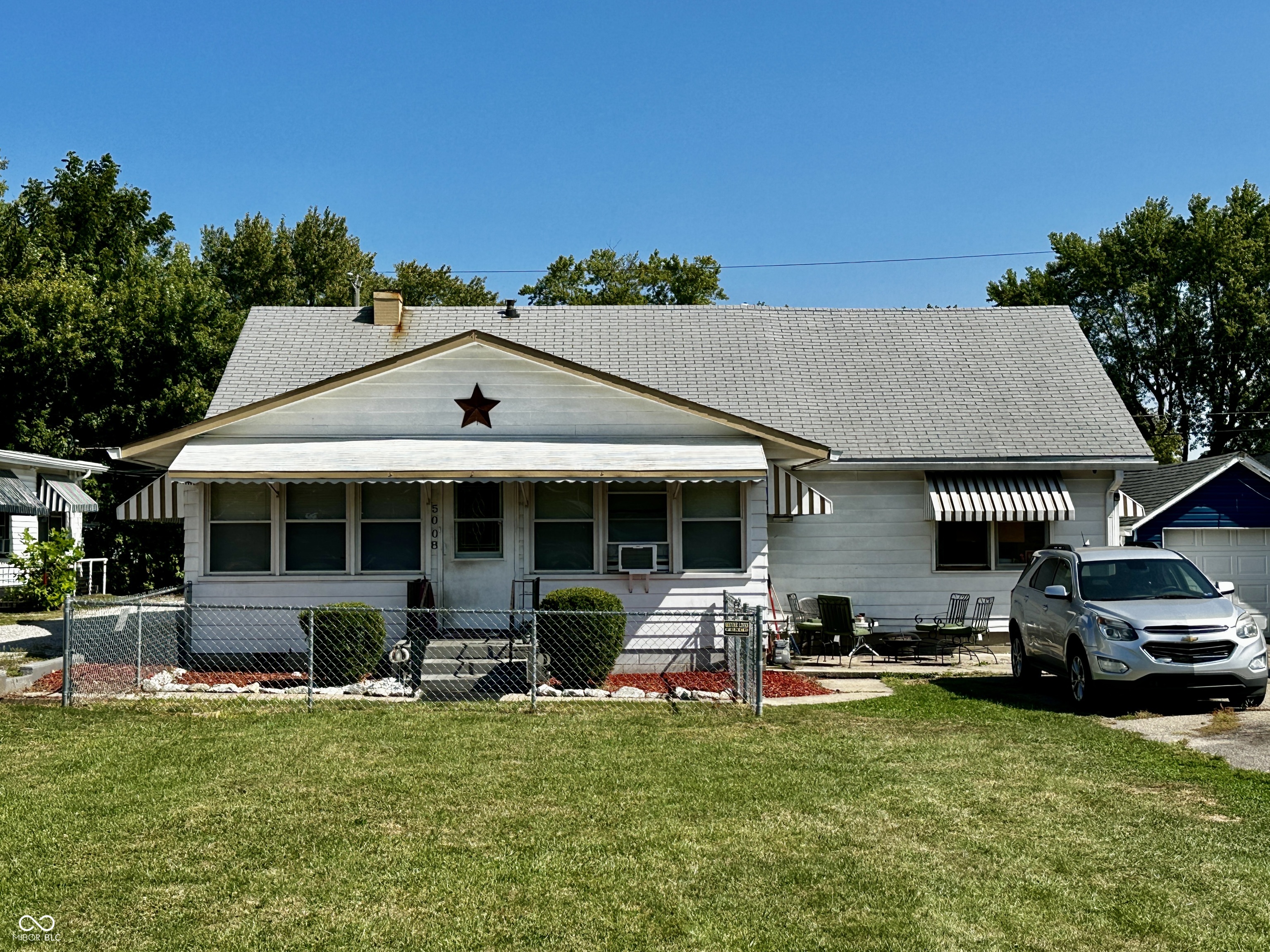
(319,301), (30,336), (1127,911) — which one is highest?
(319,301)

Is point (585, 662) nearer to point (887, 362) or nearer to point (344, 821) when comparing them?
point (344, 821)

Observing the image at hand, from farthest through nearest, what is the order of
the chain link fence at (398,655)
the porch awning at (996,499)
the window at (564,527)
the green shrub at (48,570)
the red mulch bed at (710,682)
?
the green shrub at (48,570)
the porch awning at (996,499)
the window at (564,527)
the red mulch bed at (710,682)
the chain link fence at (398,655)

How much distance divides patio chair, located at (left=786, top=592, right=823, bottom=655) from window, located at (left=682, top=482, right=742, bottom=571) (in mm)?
1760

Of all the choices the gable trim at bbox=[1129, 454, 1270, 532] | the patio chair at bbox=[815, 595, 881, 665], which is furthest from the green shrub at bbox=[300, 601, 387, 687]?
the gable trim at bbox=[1129, 454, 1270, 532]

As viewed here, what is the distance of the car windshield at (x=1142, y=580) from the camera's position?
13.2m

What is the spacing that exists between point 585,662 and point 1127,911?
341 inches

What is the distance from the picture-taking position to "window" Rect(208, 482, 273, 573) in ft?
52.9

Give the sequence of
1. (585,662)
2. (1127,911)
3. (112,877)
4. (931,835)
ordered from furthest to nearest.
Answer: (585,662) → (931,835) → (112,877) → (1127,911)

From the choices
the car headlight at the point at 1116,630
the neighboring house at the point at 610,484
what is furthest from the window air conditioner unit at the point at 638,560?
the car headlight at the point at 1116,630

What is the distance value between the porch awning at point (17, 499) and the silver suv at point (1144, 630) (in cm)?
2076

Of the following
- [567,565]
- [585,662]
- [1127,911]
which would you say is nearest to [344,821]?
[1127,911]

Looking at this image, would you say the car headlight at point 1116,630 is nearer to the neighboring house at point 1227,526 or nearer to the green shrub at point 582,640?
the green shrub at point 582,640

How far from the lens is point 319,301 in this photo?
44562mm

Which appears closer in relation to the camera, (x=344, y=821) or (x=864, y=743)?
(x=344, y=821)
